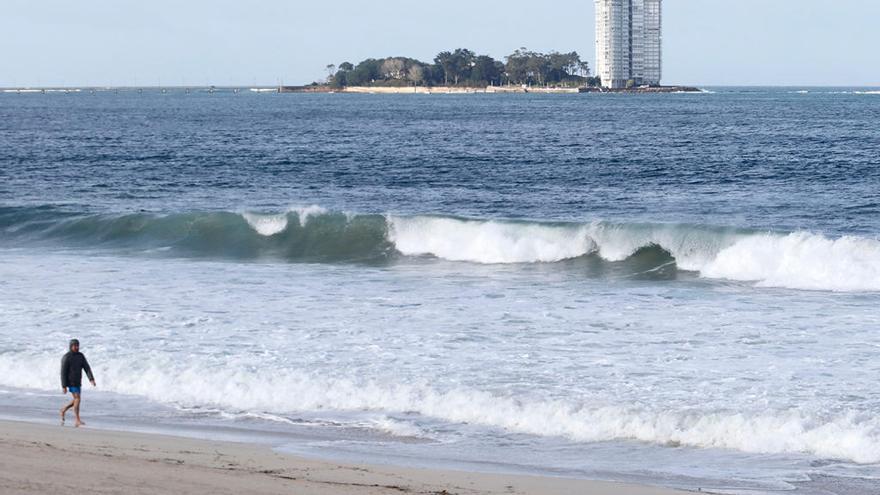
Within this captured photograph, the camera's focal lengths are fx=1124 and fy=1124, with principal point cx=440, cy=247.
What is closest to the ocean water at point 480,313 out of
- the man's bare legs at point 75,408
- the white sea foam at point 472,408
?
the white sea foam at point 472,408

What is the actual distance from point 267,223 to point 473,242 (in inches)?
259

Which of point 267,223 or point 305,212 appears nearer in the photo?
point 267,223

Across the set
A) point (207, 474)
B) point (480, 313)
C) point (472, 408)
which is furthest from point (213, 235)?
point (207, 474)

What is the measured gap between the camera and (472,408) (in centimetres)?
1398

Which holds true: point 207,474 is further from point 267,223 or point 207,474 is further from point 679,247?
point 267,223

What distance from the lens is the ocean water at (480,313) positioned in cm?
1291

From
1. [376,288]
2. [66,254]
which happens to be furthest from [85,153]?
[376,288]

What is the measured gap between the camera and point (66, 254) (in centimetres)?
2872

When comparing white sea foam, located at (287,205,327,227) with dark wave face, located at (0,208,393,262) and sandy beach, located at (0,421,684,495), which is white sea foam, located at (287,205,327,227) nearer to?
dark wave face, located at (0,208,393,262)

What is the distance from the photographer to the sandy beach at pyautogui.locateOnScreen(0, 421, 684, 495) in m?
9.96

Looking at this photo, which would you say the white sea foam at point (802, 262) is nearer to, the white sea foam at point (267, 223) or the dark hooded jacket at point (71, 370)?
the white sea foam at point (267, 223)

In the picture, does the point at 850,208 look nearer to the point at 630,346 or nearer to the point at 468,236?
the point at 468,236

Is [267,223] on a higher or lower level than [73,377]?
lower

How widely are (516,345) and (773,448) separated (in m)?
5.63
